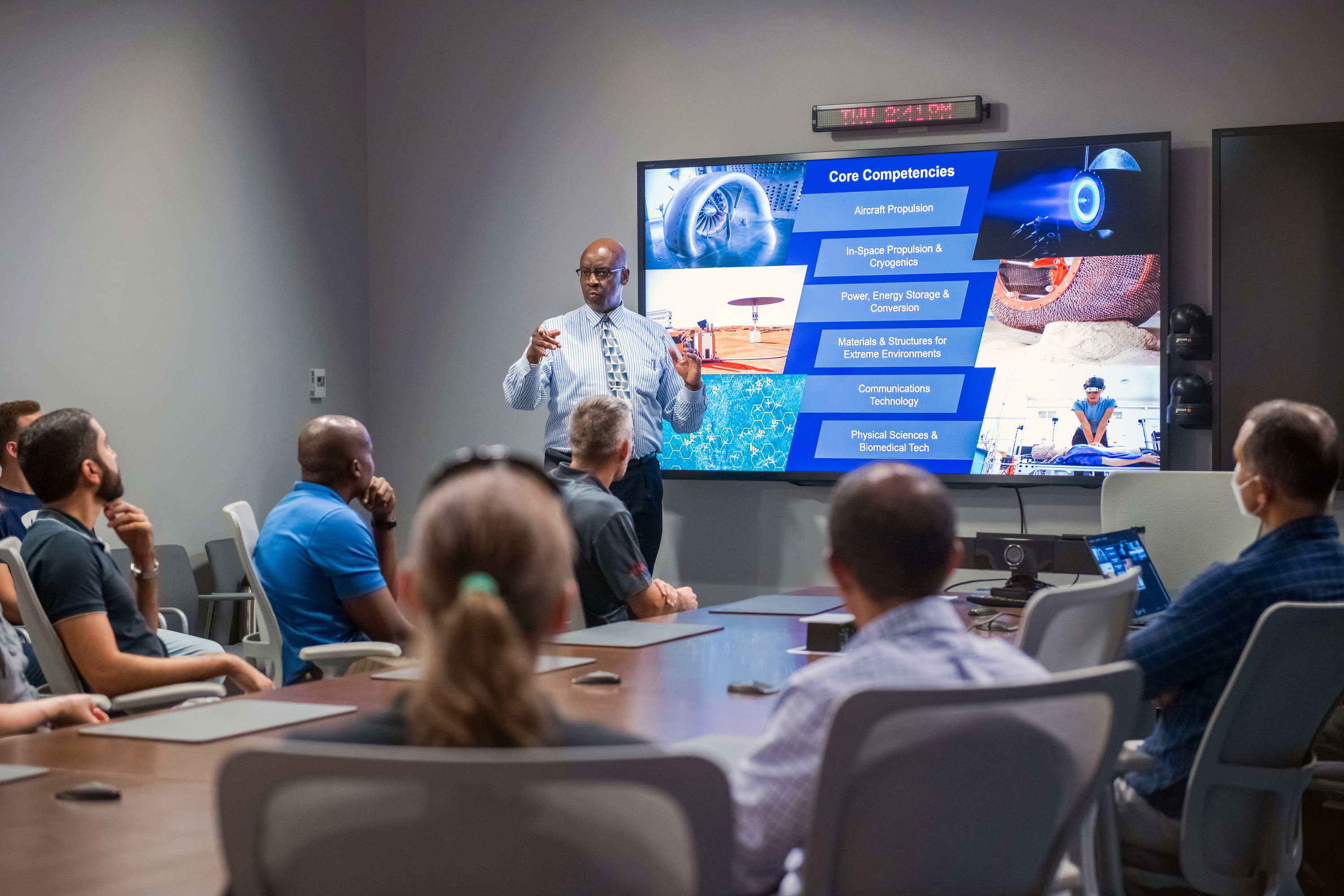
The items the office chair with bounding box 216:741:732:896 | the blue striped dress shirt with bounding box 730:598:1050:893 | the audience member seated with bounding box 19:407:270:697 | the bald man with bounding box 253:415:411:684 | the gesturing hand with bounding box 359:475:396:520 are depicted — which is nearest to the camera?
the office chair with bounding box 216:741:732:896

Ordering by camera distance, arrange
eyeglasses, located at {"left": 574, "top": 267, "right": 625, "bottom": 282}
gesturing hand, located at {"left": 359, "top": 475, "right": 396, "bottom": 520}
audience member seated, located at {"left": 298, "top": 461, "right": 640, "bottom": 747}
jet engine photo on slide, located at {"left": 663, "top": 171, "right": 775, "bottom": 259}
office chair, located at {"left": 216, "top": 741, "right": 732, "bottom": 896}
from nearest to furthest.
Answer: office chair, located at {"left": 216, "top": 741, "right": 732, "bottom": 896} → audience member seated, located at {"left": 298, "top": 461, "right": 640, "bottom": 747} → gesturing hand, located at {"left": 359, "top": 475, "right": 396, "bottom": 520} → eyeglasses, located at {"left": 574, "top": 267, "right": 625, "bottom": 282} → jet engine photo on slide, located at {"left": 663, "top": 171, "right": 775, "bottom": 259}

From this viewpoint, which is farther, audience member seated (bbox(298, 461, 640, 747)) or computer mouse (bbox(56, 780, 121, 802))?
computer mouse (bbox(56, 780, 121, 802))

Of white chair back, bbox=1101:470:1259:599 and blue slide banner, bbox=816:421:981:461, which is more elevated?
blue slide banner, bbox=816:421:981:461

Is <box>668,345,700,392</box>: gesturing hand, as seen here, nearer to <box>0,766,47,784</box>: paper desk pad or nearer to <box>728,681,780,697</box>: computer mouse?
<box>728,681,780,697</box>: computer mouse

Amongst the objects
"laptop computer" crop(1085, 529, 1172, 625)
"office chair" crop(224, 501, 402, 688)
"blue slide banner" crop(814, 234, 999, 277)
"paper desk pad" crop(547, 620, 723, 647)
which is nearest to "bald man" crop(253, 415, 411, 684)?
"office chair" crop(224, 501, 402, 688)

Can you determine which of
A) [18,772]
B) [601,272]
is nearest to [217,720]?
[18,772]

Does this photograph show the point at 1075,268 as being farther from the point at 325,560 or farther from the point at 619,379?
the point at 325,560

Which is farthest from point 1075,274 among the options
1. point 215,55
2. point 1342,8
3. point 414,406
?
point 215,55

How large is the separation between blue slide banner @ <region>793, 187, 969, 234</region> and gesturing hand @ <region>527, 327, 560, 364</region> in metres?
1.25

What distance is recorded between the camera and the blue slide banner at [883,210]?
5.52m

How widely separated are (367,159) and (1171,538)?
15.3ft

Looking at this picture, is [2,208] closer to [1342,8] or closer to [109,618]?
[109,618]

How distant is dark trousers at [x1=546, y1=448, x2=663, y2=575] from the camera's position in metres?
5.60

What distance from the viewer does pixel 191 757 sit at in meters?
1.91
